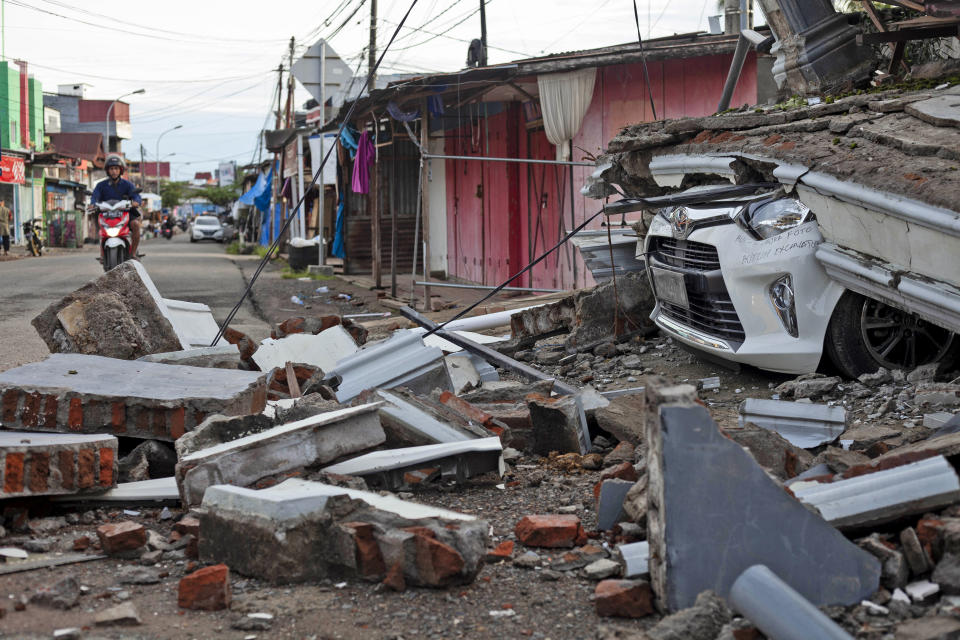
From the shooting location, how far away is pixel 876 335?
518cm

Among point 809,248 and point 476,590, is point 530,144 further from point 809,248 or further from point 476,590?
point 476,590

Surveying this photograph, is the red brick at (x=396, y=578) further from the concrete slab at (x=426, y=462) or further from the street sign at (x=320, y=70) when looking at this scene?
the street sign at (x=320, y=70)

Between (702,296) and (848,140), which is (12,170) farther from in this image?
(848,140)

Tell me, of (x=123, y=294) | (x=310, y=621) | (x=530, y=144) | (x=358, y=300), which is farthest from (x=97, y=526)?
(x=530, y=144)

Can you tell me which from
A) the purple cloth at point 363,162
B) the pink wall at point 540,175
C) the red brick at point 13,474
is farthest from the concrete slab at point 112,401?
the purple cloth at point 363,162

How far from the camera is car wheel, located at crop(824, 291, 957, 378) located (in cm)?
504

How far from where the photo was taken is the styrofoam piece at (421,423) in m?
4.18

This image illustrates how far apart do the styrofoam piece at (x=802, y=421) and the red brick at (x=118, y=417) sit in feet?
9.33

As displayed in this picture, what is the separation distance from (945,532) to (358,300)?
39.2 feet

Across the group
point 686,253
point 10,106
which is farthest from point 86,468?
point 10,106

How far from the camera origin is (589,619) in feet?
8.96

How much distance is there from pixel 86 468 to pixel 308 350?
3.15 m

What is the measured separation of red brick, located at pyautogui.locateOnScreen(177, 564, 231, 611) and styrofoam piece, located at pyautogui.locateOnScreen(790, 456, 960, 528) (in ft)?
5.85

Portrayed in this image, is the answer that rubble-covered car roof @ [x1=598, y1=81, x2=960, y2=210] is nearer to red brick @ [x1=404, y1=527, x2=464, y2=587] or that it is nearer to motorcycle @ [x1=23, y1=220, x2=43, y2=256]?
red brick @ [x1=404, y1=527, x2=464, y2=587]
